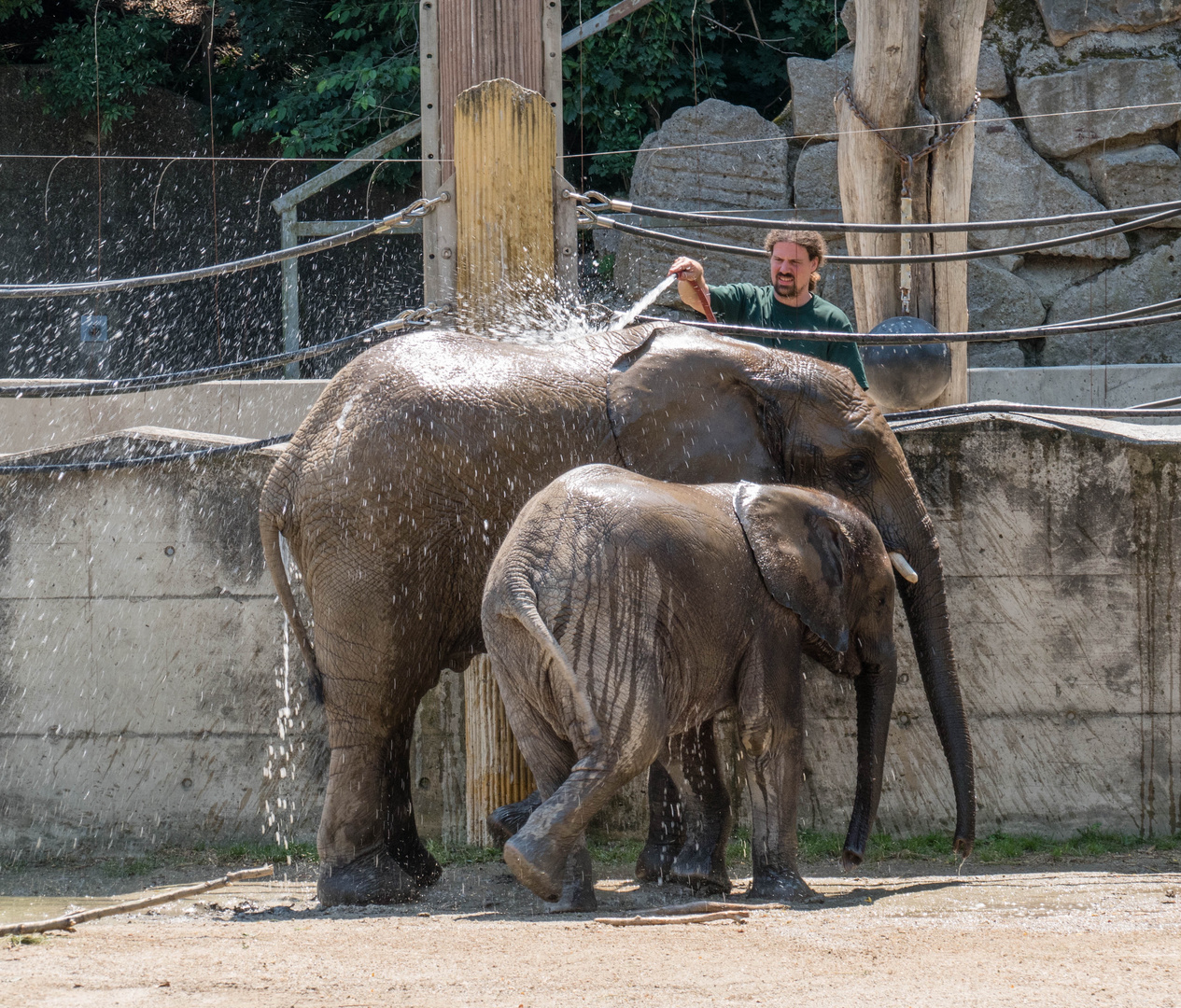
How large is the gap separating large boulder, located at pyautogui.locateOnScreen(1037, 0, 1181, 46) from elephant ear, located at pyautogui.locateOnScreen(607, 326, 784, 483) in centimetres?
1027

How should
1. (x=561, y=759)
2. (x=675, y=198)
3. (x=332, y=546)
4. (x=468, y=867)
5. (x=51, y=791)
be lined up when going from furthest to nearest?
(x=675, y=198), (x=51, y=791), (x=468, y=867), (x=332, y=546), (x=561, y=759)

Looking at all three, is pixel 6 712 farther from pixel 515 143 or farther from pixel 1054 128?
pixel 1054 128

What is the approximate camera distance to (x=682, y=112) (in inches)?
545

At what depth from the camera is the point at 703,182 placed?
13641 millimetres

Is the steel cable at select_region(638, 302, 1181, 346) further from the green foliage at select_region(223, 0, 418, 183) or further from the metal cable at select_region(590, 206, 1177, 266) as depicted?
the green foliage at select_region(223, 0, 418, 183)

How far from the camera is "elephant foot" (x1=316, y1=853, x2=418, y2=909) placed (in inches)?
198

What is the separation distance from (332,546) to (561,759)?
1.16m

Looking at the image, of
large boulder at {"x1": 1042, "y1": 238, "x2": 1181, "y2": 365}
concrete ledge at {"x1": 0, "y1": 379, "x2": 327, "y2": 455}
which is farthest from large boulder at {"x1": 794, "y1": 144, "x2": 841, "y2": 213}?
concrete ledge at {"x1": 0, "y1": 379, "x2": 327, "y2": 455}

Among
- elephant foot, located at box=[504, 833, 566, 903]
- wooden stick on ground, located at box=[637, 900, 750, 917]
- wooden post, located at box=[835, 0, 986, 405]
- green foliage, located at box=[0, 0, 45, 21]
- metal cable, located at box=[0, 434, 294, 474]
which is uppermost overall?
green foliage, located at box=[0, 0, 45, 21]

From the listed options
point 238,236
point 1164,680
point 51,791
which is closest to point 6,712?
point 51,791

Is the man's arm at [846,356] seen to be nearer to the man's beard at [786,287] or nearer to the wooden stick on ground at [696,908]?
the man's beard at [786,287]

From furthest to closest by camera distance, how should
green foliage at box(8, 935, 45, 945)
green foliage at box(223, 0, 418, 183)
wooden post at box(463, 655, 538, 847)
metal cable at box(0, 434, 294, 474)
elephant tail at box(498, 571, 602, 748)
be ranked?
1. green foliage at box(223, 0, 418, 183)
2. metal cable at box(0, 434, 294, 474)
3. wooden post at box(463, 655, 538, 847)
4. elephant tail at box(498, 571, 602, 748)
5. green foliage at box(8, 935, 45, 945)

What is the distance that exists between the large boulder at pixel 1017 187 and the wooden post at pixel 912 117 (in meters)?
6.70

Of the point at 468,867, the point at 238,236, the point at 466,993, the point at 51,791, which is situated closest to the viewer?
the point at 466,993
